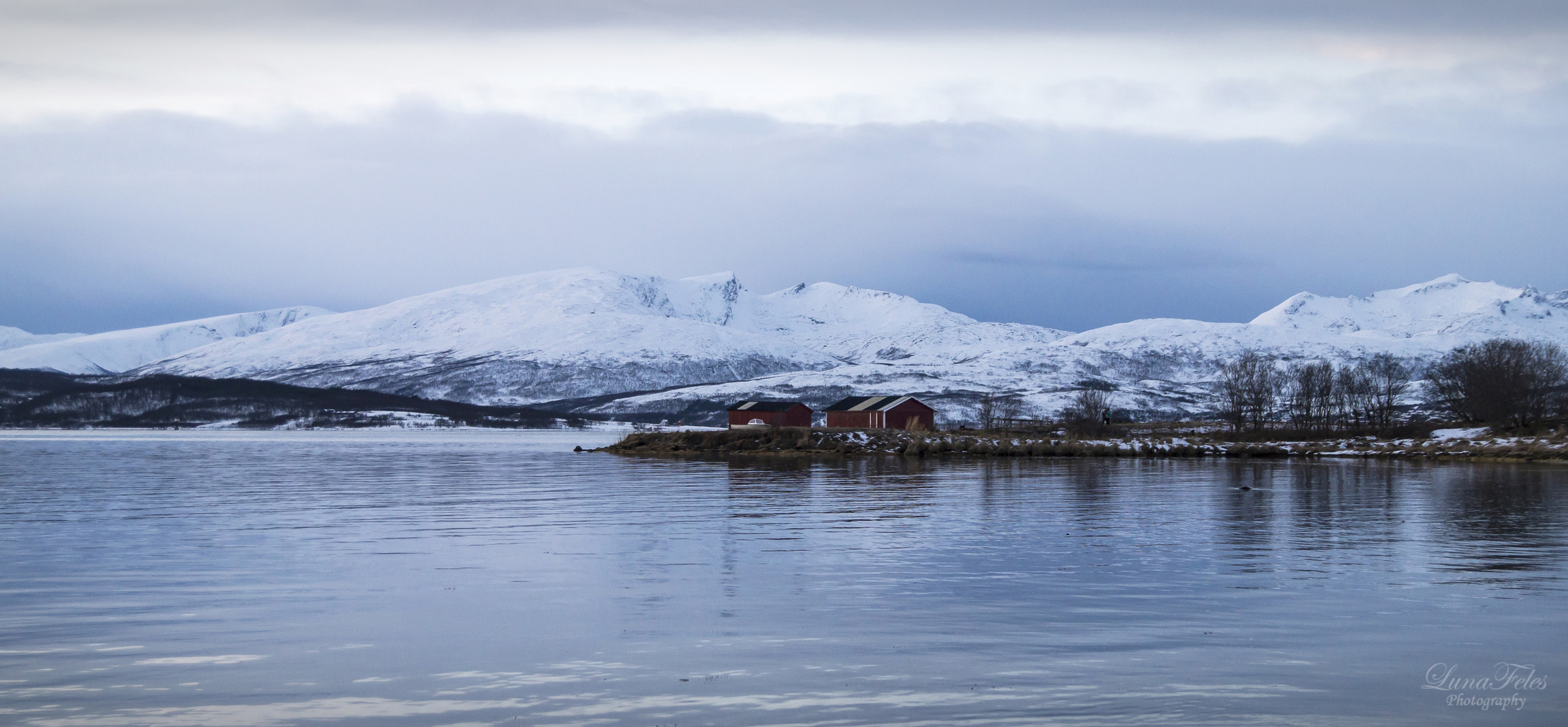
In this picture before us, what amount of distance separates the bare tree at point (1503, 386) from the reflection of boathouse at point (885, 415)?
1765 inches

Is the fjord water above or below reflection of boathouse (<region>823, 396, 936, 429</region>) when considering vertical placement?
below

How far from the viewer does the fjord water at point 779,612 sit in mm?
10922

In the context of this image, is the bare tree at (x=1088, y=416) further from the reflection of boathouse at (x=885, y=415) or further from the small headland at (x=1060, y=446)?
the reflection of boathouse at (x=885, y=415)

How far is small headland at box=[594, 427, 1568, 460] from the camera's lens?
72.1 metres

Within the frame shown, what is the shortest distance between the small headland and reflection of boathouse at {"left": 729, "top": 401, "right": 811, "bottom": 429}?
846 inches

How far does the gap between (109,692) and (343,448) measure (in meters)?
91.7

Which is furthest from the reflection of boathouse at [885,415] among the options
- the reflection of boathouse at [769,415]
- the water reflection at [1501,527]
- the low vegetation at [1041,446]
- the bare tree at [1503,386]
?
the water reflection at [1501,527]

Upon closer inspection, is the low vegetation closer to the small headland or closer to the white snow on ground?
the small headland

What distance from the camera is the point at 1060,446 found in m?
75.4

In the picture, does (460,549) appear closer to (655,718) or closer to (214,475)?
(655,718)

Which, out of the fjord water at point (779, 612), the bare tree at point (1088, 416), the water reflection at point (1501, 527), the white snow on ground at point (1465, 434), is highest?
the bare tree at point (1088, 416)

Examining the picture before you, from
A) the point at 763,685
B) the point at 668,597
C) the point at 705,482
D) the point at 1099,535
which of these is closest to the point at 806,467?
the point at 705,482

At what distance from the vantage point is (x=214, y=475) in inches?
2060

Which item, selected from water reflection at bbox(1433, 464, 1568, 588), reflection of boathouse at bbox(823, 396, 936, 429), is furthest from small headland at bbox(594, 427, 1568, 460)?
water reflection at bbox(1433, 464, 1568, 588)
